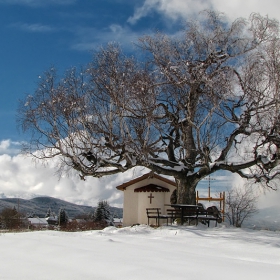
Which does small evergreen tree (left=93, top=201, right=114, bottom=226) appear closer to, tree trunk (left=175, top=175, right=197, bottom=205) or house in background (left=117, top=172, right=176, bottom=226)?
house in background (left=117, top=172, right=176, bottom=226)

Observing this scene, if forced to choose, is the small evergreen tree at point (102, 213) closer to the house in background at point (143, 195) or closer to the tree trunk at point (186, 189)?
the house in background at point (143, 195)

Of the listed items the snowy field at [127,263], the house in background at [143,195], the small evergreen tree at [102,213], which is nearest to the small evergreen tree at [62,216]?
the small evergreen tree at [102,213]

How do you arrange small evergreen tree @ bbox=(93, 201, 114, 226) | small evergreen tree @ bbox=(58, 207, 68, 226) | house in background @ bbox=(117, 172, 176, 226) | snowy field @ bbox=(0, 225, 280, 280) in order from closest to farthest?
snowy field @ bbox=(0, 225, 280, 280) < house in background @ bbox=(117, 172, 176, 226) < small evergreen tree @ bbox=(93, 201, 114, 226) < small evergreen tree @ bbox=(58, 207, 68, 226)

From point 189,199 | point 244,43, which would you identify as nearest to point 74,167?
point 189,199

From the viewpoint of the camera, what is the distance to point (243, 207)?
42594 millimetres

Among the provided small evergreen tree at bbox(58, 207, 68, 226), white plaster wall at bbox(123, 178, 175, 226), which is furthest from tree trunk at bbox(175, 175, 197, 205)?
small evergreen tree at bbox(58, 207, 68, 226)

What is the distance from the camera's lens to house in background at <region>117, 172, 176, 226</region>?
29438mm

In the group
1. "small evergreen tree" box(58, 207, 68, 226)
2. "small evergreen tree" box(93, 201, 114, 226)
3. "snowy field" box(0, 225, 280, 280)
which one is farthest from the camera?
"small evergreen tree" box(58, 207, 68, 226)

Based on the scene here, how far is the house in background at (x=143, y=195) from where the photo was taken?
29438mm

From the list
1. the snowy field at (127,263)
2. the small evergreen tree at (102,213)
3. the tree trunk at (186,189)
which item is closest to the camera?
the snowy field at (127,263)

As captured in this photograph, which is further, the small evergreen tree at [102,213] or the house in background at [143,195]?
the small evergreen tree at [102,213]

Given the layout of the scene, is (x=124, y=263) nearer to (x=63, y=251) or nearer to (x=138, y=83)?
(x=63, y=251)

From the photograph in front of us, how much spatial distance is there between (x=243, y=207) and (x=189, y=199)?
2468 centimetres

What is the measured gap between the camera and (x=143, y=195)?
29.8 metres
